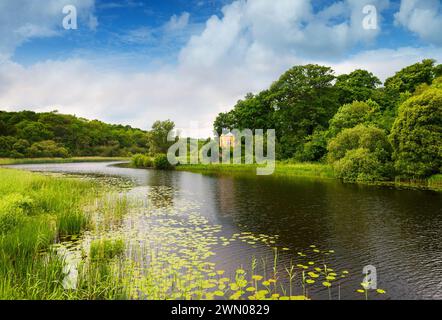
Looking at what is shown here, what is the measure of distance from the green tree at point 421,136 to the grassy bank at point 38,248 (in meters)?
29.6

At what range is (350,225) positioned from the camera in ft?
53.0

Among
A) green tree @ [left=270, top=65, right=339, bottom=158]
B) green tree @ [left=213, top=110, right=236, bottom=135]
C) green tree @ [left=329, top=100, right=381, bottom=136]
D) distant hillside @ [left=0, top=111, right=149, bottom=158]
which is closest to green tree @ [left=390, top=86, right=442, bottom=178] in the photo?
green tree @ [left=329, top=100, right=381, bottom=136]

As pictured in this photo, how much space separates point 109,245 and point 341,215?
42.9 ft

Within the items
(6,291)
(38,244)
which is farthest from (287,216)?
(6,291)

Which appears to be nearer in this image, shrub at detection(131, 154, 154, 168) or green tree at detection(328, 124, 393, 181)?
green tree at detection(328, 124, 393, 181)

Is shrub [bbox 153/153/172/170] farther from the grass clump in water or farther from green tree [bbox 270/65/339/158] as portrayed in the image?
the grass clump in water

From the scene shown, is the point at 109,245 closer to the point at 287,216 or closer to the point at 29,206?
the point at 29,206

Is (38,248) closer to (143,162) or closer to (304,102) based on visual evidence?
(304,102)

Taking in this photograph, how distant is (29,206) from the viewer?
15289mm

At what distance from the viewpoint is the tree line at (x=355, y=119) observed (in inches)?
1219

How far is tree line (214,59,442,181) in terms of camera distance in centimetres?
3097

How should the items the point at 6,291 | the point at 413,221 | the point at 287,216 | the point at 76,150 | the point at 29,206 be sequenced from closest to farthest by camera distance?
the point at 6,291, the point at 29,206, the point at 413,221, the point at 287,216, the point at 76,150

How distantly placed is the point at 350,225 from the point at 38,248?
13.8 m

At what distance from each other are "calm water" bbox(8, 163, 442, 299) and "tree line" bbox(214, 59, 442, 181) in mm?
6312
